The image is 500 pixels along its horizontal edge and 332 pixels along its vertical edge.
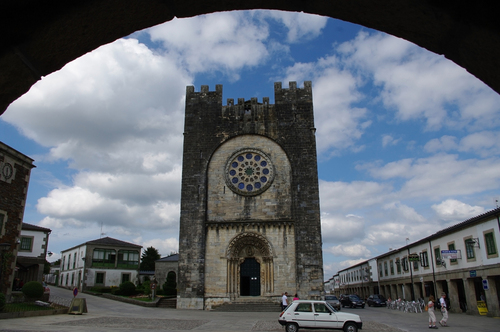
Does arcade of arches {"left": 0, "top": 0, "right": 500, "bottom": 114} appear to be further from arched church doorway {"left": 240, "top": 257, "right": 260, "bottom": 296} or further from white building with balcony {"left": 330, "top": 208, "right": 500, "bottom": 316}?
arched church doorway {"left": 240, "top": 257, "right": 260, "bottom": 296}

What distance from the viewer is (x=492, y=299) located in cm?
2080

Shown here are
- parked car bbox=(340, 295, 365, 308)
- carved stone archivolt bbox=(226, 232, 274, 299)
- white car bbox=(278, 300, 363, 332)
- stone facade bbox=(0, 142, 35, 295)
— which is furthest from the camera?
parked car bbox=(340, 295, 365, 308)

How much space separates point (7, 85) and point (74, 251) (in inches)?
2018

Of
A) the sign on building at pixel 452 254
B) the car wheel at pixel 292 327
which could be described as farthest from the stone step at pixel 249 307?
the sign on building at pixel 452 254

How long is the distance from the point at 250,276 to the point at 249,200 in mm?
5076

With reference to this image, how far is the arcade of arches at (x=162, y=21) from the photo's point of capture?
2258 mm

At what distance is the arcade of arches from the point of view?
Answer: 2258mm

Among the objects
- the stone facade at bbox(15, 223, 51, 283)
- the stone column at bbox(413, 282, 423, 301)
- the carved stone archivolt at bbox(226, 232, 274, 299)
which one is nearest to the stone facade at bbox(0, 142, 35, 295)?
the stone facade at bbox(15, 223, 51, 283)

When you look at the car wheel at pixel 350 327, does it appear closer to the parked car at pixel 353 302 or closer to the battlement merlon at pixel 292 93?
the battlement merlon at pixel 292 93

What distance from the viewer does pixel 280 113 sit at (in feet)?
89.8

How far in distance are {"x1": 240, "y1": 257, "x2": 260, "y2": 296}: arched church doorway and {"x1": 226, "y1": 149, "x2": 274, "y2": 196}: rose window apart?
15.4 ft

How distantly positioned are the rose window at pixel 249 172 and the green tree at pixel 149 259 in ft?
157

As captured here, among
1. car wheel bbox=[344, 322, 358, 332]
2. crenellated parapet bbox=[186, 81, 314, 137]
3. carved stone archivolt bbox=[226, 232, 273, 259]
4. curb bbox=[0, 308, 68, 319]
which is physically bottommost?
car wheel bbox=[344, 322, 358, 332]

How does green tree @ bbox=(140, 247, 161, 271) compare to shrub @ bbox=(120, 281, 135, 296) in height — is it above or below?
above
